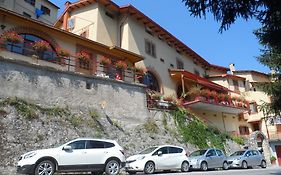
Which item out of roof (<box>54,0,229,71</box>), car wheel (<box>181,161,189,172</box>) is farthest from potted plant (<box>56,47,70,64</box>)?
car wheel (<box>181,161,189,172</box>)

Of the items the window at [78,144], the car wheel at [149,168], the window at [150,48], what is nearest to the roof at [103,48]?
the window at [150,48]

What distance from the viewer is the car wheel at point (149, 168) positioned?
14.8 metres

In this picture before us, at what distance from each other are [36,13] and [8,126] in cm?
1901

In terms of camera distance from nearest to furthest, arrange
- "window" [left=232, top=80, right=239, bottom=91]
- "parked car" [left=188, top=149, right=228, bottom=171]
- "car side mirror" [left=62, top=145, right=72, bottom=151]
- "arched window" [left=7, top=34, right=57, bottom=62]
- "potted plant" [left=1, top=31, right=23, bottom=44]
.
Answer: "car side mirror" [left=62, top=145, right=72, bottom=151], "potted plant" [left=1, top=31, right=23, bottom=44], "parked car" [left=188, top=149, right=228, bottom=171], "arched window" [left=7, top=34, right=57, bottom=62], "window" [left=232, top=80, right=239, bottom=91]

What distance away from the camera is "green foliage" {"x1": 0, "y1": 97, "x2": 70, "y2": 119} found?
15.8 m

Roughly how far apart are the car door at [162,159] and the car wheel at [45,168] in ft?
18.4

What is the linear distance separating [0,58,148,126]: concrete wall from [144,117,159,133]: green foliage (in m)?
0.50

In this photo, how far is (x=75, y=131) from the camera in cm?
1753

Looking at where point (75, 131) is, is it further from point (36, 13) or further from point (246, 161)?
point (36, 13)

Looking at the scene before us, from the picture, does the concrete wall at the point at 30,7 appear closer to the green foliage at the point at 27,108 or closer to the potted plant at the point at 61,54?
the potted plant at the point at 61,54

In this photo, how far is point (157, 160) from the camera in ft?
50.8

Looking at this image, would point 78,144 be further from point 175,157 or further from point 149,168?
point 175,157

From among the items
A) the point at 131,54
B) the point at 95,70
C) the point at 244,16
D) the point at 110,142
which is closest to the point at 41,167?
the point at 110,142

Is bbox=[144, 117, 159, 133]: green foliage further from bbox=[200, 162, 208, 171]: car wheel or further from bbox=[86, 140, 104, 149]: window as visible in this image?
bbox=[86, 140, 104, 149]: window
